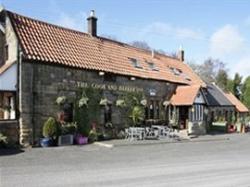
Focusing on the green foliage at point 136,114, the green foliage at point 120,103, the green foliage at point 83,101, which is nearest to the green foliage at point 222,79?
the green foliage at point 136,114

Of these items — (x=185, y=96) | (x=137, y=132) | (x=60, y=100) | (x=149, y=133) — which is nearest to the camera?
(x=60, y=100)

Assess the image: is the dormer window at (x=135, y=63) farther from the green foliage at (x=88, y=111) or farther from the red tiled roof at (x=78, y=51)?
the green foliage at (x=88, y=111)

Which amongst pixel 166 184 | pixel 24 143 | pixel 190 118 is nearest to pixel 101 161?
pixel 166 184

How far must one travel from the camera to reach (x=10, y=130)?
2045 centimetres

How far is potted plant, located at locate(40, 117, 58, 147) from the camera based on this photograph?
827 inches

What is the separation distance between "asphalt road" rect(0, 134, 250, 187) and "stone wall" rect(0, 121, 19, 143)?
2245 mm

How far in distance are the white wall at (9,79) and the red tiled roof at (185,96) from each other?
13495mm

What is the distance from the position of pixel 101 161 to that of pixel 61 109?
7.77 meters

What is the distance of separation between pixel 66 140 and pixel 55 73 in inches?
148

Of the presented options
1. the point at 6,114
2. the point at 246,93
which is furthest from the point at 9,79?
the point at 246,93

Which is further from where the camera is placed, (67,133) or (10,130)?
Answer: (67,133)

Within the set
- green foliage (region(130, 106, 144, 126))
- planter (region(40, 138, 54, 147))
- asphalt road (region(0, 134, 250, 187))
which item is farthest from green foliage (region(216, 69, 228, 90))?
planter (region(40, 138, 54, 147))

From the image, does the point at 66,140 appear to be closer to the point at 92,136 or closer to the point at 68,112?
the point at 68,112

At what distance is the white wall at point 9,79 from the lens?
20648mm
